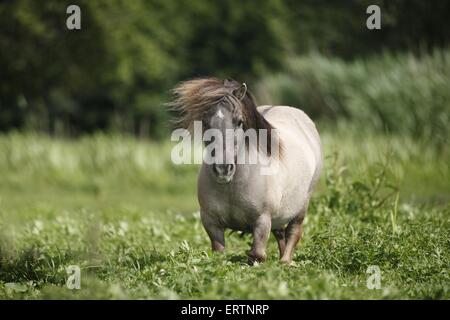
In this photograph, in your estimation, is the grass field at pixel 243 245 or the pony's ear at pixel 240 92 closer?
the grass field at pixel 243 245

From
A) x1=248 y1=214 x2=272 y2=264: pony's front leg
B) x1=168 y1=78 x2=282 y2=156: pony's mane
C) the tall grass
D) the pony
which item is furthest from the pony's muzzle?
the tall grass

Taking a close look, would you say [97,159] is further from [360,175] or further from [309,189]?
[309,189]

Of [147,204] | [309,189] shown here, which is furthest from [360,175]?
[147,204]

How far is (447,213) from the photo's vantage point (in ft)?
33.3

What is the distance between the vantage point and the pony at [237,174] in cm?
709

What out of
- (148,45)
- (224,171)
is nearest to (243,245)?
(224,171)

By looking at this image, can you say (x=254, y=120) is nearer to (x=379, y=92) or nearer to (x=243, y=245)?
(x=243, y=245)

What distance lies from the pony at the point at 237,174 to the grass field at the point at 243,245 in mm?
308

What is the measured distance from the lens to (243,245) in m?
→ 9.46

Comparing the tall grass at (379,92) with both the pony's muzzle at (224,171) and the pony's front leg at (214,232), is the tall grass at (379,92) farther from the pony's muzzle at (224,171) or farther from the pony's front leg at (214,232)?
the pony's muzzle at (224,171)

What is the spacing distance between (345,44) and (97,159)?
1871 cm

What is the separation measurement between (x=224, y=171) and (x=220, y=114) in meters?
0.50

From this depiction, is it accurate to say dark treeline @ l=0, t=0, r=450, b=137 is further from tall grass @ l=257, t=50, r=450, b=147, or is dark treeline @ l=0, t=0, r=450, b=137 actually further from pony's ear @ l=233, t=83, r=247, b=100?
pony's ear @ l=233, t=83, r=247, b=100

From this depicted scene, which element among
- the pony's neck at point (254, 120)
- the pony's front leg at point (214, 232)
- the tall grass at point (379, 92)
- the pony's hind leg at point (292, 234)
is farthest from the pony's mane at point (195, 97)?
the tall grass at point (379, 92)
